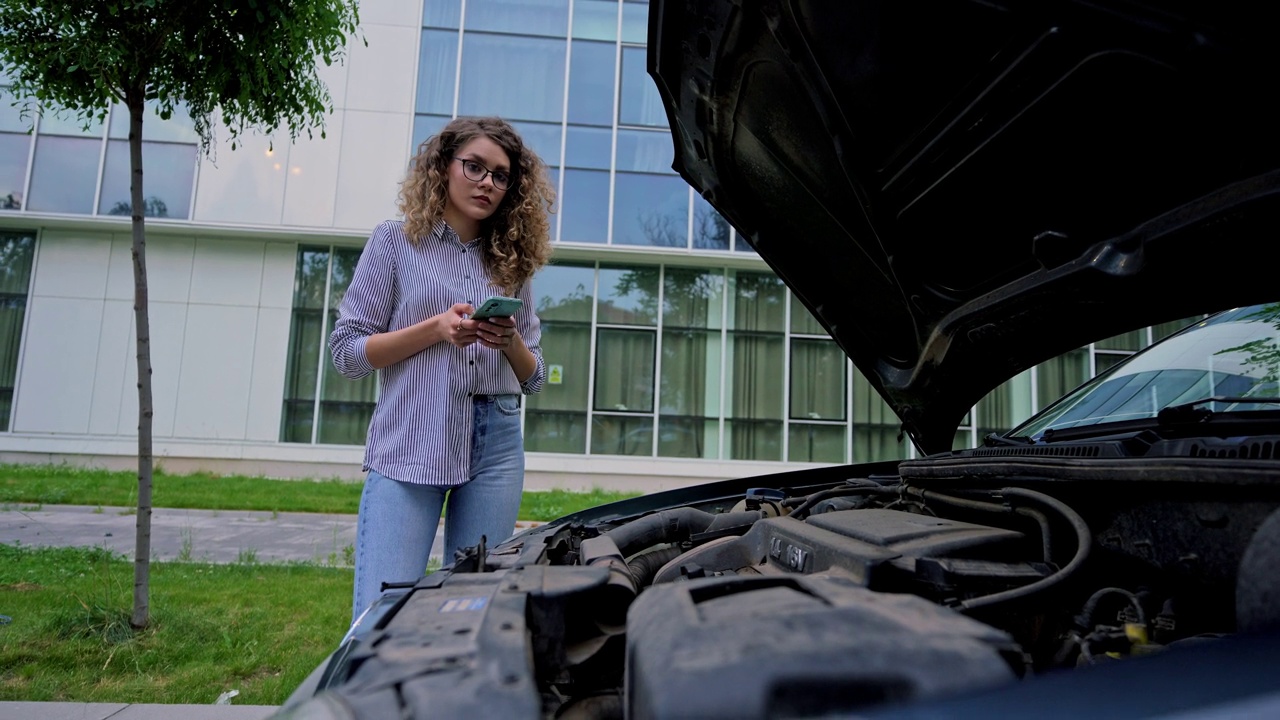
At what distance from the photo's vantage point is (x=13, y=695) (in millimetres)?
2928

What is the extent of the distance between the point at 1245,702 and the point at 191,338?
40.6 feet

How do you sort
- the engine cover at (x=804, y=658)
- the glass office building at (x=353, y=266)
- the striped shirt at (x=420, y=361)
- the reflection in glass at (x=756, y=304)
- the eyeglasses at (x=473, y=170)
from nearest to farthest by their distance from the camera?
the engine cover at (x=804, y=658) → the striped shirt at (x=420, y=361) → the eyeglasses at (x=473, y=170) → the glass office building at (x=353, y=266) → the reflection in glass at (x=756, y=304)

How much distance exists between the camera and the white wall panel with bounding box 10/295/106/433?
1068cm

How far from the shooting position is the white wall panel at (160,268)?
427 inches

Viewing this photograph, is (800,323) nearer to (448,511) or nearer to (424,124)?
(424,124)

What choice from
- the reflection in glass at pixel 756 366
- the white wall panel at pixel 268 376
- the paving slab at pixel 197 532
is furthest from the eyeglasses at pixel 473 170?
the white wall panel at pixel 268 376

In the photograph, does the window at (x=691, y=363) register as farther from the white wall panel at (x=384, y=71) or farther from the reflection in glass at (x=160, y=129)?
the reflection in glass at (x=160, y=129)

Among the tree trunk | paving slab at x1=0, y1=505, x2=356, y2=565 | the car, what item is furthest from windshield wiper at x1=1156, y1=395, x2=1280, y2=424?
paving slab at x1=0, y1=505, x2=356, y2=565

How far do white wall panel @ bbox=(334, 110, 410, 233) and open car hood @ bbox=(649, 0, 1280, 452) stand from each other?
9.70 meters

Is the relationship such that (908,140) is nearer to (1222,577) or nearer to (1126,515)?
(1126,515)

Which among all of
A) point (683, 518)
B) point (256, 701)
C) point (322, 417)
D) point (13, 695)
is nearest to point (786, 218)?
point (683, 518)

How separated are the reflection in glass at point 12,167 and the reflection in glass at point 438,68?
19.3 feet

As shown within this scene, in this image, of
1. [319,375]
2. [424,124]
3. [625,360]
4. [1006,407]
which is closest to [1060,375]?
[1006,407]

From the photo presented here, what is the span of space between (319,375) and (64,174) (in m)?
4.77
